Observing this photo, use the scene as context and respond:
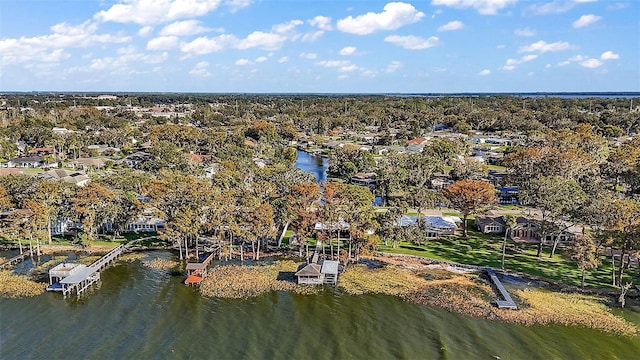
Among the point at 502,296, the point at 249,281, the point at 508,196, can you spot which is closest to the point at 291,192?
the point at 249,281

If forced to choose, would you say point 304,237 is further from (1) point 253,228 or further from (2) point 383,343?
(2) point 383,343

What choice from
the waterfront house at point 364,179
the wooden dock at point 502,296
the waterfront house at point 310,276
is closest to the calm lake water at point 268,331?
the waterfront house at point 310,276

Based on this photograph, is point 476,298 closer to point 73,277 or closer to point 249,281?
point 249,281

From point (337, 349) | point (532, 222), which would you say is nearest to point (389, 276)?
point (337, 349)

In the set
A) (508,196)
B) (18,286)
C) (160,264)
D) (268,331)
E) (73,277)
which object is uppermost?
(508,196)

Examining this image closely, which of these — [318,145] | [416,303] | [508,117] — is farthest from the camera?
[508,117]

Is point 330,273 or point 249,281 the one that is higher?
point 330,273
